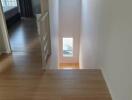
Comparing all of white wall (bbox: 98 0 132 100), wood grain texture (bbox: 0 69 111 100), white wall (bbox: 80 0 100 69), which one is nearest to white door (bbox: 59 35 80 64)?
white wall (bbox: 80 0 100 69)

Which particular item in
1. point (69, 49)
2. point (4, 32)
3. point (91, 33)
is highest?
point (4, 32)

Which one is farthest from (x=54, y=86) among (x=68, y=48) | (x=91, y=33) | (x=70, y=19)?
(x=68, y=48)

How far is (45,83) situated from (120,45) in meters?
1.19

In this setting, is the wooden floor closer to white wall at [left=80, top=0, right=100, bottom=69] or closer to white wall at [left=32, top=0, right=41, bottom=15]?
white wall at [left=80, top=0, right=100, bottom=69]

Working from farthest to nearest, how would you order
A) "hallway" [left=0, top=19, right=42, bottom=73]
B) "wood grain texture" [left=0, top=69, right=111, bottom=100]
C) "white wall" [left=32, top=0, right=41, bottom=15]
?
1. "white wall" [left=32, top=0, right=41, bottom=15]
2. "hallway" [left=0, top=19, right=42, bottom=73]
3. "wood grain texture" [left=0, top=69, right=111, bottom=100]


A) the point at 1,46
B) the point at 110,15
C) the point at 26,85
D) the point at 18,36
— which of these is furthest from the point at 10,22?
the point at 110,15

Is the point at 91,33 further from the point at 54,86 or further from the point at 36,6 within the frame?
the point at 54,86

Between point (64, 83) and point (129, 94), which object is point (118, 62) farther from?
point (64, 83)

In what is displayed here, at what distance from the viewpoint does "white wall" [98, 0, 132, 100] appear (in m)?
1.50

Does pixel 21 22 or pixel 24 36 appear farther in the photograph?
pixel 21 22

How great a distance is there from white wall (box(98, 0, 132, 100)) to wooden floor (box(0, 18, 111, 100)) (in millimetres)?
300

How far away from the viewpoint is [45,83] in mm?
2441

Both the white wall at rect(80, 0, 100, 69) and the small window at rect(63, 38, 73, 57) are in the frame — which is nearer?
the white wall at rect(80, 0, 100, 69)

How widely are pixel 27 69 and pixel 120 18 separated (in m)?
1.72
